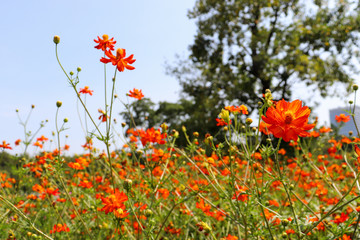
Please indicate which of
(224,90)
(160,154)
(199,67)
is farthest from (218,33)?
(160,154)

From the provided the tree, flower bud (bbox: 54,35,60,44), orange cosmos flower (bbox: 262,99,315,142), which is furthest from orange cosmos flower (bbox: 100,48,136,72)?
the tree

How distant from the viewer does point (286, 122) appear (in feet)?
3.48

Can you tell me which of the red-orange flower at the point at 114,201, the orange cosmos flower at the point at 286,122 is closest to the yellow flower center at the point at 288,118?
the orange cosmos flower at the point at 286,122

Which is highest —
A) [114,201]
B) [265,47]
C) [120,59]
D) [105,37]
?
[265,47]

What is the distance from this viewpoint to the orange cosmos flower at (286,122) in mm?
1047

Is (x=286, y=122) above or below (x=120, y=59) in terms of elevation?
below

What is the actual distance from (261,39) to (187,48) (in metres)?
4.07

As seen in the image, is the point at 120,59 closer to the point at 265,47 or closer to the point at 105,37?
the point at 105,37

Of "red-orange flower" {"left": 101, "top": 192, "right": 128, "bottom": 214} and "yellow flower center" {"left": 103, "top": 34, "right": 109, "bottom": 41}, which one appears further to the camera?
"yellow flower center" {"left": 103, "top": 34, "right": 109, "bottom": 41}

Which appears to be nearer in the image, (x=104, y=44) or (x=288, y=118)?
(x=288, y=118)

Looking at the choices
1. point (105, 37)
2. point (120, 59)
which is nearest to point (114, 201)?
point (120, 59)

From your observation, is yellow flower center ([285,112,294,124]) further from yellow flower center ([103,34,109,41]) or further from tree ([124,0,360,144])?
tree ([124,0,360,144])

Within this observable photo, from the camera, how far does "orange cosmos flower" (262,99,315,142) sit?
3.43 feet

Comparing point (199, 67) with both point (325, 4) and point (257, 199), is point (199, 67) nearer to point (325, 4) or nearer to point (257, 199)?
point (325, 4)
